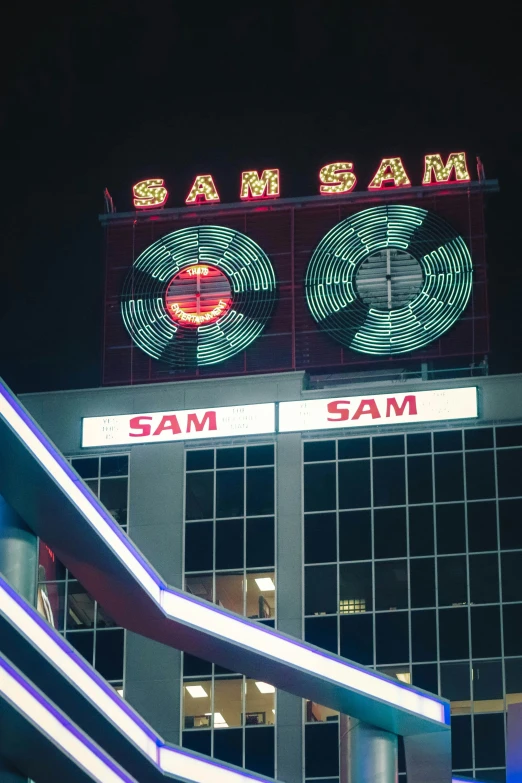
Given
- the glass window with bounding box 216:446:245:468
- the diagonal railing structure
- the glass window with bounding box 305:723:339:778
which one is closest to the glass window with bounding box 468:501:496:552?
the glass window with bounding box 305:723:339:778

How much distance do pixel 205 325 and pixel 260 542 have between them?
9.67 metres

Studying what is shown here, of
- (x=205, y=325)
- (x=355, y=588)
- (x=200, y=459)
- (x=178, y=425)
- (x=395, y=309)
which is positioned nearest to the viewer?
(x=355, y=588)

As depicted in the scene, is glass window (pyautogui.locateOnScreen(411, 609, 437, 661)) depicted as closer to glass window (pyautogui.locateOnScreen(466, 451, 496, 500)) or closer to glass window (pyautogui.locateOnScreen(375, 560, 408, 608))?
glass window (pyautogui.locateOnScreen(375, 560, 408, 608))

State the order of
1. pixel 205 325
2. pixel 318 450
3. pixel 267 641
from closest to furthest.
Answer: pixel 267 641 < pixel 318 450 < pixel 205 325

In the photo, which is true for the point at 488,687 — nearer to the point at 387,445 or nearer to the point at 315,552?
the point at 315,552

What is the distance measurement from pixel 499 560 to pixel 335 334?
11.3m

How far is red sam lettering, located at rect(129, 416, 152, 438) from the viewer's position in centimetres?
5969

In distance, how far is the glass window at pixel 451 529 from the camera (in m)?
55.2

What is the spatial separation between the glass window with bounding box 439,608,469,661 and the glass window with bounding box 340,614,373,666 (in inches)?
98.6

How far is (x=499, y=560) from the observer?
54.4 meters

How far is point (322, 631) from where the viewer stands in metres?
54.9

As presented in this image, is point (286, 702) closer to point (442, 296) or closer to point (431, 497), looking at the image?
point (431, 497)

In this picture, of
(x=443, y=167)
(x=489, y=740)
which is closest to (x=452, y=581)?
(x=489, y=740)

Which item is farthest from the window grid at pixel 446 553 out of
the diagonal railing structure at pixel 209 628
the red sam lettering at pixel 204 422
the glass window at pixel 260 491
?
the diagonal railing structure at pixel 209 628
